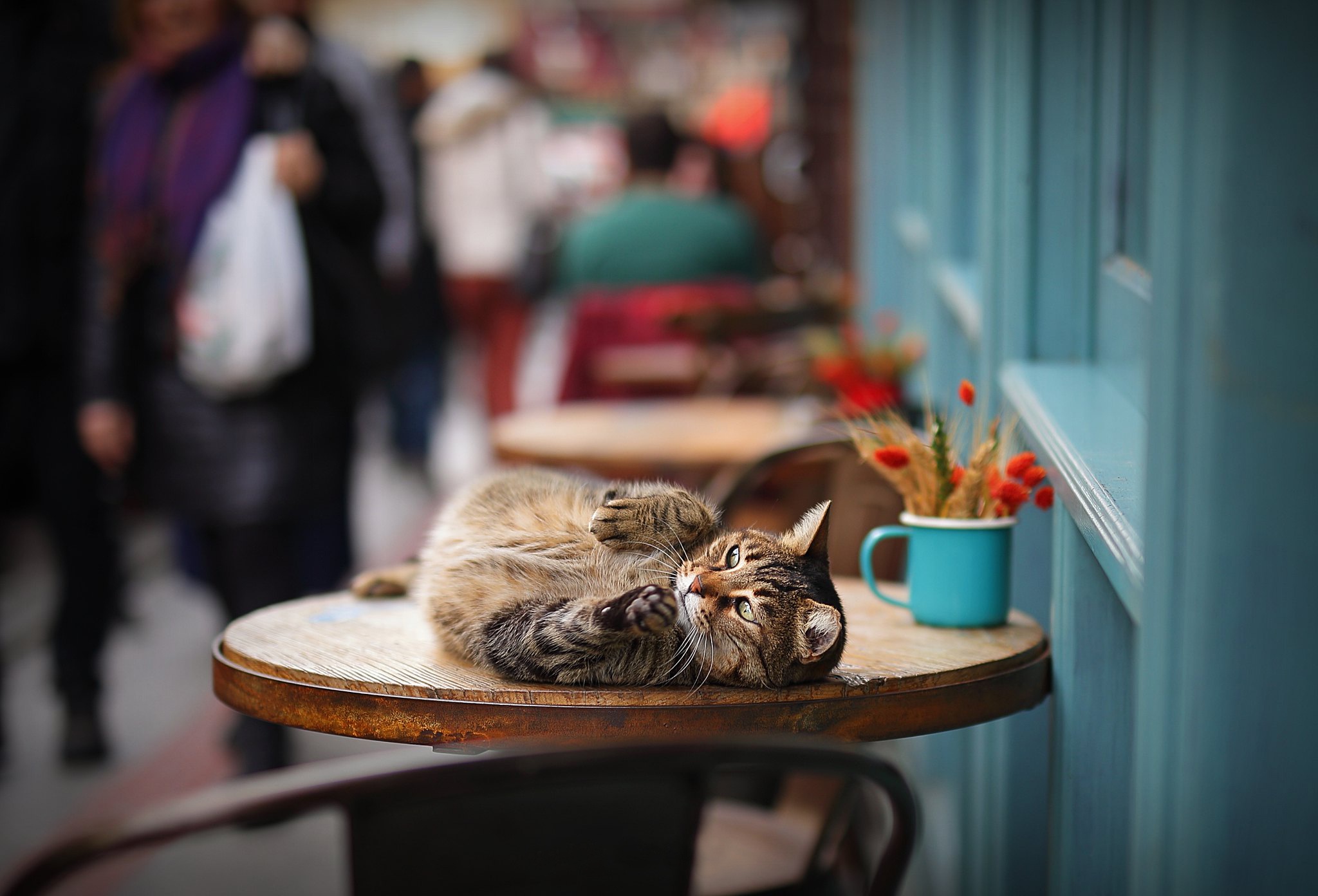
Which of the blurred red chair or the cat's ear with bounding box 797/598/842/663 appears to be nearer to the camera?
the cat's ear with bounding box 797/598/842/663

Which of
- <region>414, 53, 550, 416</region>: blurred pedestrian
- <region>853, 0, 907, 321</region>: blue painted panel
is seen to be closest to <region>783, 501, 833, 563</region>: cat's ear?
<region>853, 0, 907, 321</region>: blue painted panel

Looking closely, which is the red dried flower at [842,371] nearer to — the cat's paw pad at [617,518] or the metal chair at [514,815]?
the cat's paw pad at [617,518]

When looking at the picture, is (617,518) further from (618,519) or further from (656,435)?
(656,435)

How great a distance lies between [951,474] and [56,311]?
293 centimetres

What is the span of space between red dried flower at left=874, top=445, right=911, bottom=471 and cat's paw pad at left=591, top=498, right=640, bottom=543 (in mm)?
295

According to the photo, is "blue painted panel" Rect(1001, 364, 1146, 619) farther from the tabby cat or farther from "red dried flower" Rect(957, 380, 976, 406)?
the tabby cat

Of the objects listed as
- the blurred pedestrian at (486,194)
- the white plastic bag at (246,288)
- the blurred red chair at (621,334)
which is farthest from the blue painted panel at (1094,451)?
the blurred pedestrian at (486,194)

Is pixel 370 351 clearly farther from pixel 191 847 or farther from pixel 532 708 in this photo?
pixel 532 708

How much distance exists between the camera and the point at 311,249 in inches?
129

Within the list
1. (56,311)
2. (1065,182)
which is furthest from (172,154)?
(1065,182)

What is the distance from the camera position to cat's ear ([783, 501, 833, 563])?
1452 mm

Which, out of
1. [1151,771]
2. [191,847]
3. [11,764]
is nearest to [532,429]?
[191,847]

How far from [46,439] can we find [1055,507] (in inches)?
121

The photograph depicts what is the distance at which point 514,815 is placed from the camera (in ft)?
3.70
